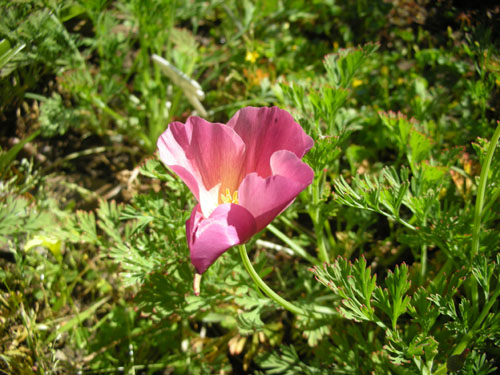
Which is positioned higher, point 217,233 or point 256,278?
point 217,233

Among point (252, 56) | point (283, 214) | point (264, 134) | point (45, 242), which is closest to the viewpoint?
point (264, 134)

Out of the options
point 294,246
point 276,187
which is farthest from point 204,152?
point 294,246

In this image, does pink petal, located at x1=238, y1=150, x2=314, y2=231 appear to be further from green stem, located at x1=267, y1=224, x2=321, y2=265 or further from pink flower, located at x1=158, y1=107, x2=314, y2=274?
green stem, located at x1=267, y1=224, x2=321, y2=265

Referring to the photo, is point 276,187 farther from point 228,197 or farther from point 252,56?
point 252,56

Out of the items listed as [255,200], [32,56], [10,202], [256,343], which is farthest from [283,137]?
[32,56]

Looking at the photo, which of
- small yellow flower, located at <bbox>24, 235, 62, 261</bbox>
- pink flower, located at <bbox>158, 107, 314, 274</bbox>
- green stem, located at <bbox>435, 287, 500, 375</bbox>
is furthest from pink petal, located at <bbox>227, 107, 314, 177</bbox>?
small yellow flower, located at <bbox>24, 235, 62, 261</bbox>

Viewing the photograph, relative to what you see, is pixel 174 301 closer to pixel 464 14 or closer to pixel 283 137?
pixel 283 137

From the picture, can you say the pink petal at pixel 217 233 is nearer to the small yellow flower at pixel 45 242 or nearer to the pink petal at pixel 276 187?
the pink petal at pixel 276 187
